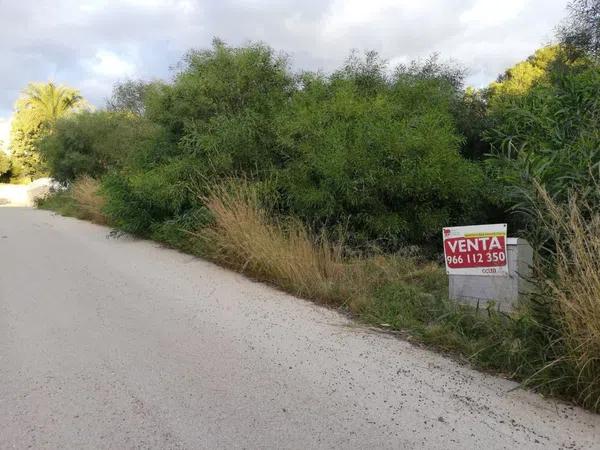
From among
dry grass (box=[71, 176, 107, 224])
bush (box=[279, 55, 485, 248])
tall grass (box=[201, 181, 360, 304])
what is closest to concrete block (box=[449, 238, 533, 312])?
tall grass (box=[201, 181, 360, 304])

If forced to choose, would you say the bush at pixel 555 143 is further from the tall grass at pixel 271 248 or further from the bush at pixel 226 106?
the bush at pixel 226 106

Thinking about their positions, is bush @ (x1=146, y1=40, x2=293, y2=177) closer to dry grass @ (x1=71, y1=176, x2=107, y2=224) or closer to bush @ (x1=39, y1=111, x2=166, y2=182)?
dry grass @ (x1=71, y1=176, x2=107, y2=224)

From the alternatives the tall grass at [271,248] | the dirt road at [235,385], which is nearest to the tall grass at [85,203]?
the tall grass at [271,248]

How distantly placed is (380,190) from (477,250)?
2954 mm

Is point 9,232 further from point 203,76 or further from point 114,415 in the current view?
point 114,415

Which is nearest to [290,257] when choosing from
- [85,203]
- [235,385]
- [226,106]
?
[235,385]

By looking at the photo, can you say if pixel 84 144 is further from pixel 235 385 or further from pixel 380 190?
pixel 235 385

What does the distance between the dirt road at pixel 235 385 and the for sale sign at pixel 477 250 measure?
1.21 metres

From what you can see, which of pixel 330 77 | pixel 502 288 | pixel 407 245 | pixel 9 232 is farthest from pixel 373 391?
pixel 9 232

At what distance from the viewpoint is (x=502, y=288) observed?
17.9 feet

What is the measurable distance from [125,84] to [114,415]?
90.3ft

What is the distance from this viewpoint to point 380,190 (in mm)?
8461

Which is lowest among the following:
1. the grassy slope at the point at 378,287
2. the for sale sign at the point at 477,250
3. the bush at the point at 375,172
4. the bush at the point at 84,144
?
the grassy slope at the point at 378,287

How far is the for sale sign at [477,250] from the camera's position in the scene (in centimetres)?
546
